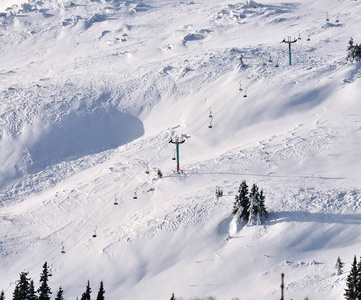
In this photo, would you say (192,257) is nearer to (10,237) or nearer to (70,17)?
(10,237)

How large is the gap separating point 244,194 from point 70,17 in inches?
2156

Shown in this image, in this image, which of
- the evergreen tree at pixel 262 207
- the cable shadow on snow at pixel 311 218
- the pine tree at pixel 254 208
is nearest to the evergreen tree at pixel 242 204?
the pine tree at pixel 254 208

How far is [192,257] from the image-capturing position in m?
31.8

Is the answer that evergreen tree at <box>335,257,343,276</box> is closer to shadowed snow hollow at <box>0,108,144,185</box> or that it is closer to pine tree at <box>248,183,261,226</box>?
pine tree at <box>248,183,261,226</box>

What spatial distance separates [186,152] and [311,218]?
46.3 ft

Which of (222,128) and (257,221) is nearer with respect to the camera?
(257,221)

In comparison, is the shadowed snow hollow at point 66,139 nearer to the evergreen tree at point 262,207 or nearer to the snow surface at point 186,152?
the snow surface at point 186,152

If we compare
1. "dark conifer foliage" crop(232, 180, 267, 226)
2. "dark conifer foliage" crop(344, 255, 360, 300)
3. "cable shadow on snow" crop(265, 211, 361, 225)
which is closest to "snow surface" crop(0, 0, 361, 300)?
"cable shadow on snow" crop(265, 211, 361, 225)

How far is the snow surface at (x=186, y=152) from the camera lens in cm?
3105

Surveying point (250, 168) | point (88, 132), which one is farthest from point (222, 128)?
point (88, 132)

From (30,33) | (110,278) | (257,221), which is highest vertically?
(30,33)

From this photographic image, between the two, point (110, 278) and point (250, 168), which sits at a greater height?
point (250, 168)

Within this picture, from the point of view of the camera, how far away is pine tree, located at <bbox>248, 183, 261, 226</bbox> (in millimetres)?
31844

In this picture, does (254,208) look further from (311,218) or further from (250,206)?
(311,218)
